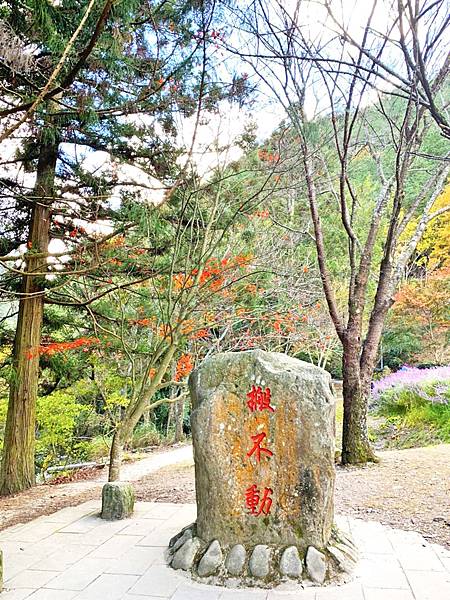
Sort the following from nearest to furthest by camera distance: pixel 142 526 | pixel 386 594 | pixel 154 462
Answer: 1. pixel 386 594
2. pixel 142 526
3. pixel 154 462

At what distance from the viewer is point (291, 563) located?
9.68 ft

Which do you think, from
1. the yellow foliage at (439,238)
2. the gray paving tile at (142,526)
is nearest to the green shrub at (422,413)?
the gray paving tile at (142,526)

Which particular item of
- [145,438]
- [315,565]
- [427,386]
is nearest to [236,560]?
[315,565]

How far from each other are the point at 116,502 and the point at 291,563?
194cm

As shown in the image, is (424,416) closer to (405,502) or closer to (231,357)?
(405,502)

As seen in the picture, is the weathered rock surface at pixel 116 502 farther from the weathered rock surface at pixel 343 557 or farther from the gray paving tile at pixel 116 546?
the weathered rock surface at pixel 343 557

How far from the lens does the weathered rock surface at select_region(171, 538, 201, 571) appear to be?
10.3ft

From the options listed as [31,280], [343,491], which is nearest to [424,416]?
[343,491]

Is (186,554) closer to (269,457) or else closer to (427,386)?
(269,457)

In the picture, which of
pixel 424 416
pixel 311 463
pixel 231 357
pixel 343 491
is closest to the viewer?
pixel 311 463

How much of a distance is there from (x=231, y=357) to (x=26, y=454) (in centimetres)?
406

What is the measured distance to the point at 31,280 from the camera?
6.15 metres

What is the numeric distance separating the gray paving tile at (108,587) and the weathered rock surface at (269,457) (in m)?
0.54

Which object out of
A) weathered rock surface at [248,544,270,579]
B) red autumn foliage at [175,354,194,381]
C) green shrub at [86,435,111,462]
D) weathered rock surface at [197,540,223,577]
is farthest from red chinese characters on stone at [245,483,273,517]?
green shrub at [86,435,111,462]
